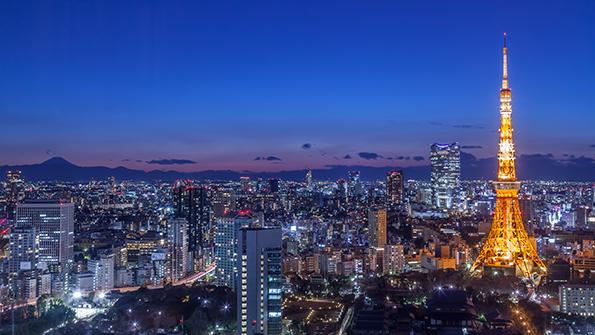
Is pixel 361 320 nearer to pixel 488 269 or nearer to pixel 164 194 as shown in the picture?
pixel 488 269

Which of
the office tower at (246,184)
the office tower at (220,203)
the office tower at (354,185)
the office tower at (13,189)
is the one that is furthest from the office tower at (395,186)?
the office tower at (13,189)

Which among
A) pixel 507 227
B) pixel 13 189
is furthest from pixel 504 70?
pixel 13 189

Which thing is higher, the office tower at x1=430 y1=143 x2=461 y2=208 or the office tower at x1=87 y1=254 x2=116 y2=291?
the office tower at x1=430 y1=143 x2=461 y2=208

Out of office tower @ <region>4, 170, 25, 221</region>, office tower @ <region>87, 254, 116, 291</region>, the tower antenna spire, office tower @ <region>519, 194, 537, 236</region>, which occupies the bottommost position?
office tower @ <region>87, 254, 116, 291</region>

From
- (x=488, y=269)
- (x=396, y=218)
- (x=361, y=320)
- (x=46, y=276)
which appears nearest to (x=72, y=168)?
(x=396, y=218)

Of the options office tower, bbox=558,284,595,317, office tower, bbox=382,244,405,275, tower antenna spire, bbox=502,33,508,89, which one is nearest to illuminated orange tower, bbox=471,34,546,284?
tower antenna spire, bbox=502,33,508,89

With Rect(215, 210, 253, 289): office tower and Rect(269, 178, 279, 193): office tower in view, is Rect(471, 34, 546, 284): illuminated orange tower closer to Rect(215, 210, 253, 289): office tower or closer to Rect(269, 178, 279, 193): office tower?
Rect(215, 210, 253, 289): office tower
